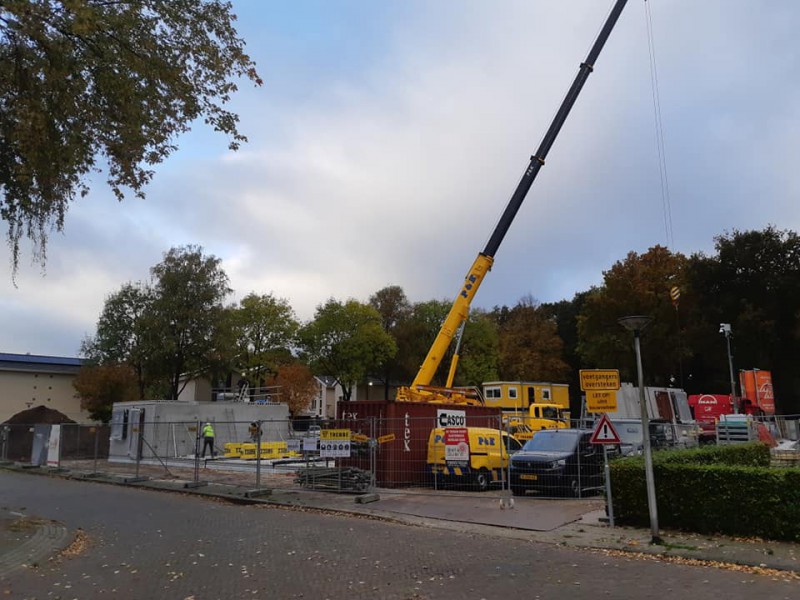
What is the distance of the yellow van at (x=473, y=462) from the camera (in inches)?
634

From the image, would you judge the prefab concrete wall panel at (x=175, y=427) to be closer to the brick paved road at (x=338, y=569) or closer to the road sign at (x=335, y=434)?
the road sign at (x=335, y=434)

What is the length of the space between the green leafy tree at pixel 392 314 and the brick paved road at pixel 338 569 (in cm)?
5387

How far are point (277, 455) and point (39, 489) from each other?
29.6 ft

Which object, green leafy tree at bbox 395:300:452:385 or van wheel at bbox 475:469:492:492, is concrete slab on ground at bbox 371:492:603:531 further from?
green leafy tree at bbox 395:300:452:385

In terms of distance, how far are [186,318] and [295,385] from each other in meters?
17.6

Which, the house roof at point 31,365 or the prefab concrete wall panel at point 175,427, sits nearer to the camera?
the prefab concrete wall panel at point 175,427

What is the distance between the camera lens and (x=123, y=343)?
50.0 meters

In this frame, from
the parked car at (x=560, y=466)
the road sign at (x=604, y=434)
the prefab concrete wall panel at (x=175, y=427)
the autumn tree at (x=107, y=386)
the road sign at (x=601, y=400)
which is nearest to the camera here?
the road sign at (x=604, y=434)

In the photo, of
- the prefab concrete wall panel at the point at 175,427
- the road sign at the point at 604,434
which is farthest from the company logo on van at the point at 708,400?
the road sign at the point at 604,434

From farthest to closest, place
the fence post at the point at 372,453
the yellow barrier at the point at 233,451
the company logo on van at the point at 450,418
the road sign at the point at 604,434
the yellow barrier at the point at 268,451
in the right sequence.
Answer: the yellow barrier at the point at 233,451 → the yellow barrier at the point at 268,451 → the company logo on van at the point at 450,418 → the fence post at the point at 372,453 → the road sign at the point at 604,434

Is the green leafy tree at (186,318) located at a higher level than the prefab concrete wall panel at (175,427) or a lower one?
higher

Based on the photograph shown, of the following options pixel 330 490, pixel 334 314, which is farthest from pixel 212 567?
pixel 334 314

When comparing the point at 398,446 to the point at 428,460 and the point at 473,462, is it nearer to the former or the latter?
the point at 428,460

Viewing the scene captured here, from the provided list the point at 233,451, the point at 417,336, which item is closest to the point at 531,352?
the point at 417,336
